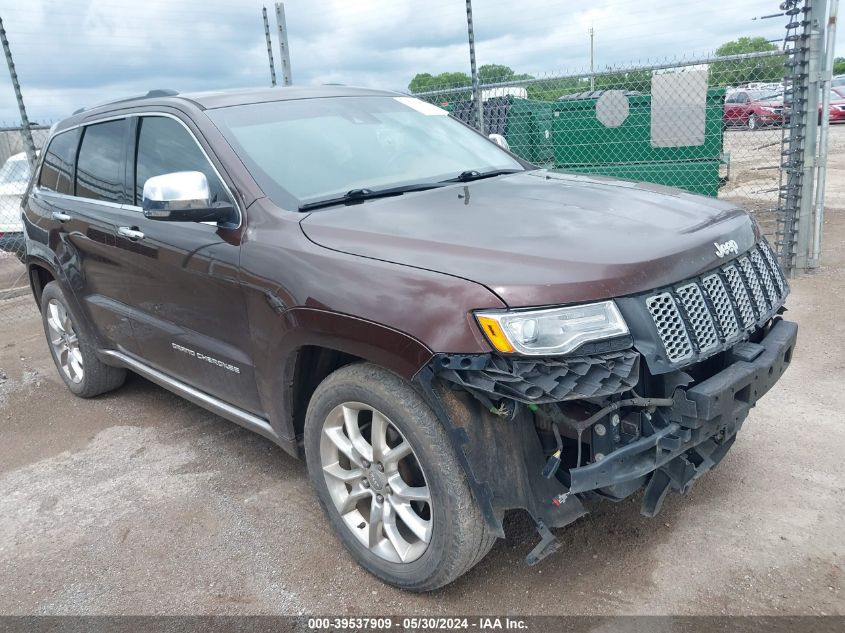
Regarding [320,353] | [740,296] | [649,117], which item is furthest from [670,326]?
[649,117]

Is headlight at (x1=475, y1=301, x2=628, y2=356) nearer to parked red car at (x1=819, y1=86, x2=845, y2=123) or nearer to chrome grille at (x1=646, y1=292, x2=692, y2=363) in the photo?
chrome grille at (x1=646, y1=292, x2=692, y2=363)

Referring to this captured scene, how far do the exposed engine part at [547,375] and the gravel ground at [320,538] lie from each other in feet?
3.13

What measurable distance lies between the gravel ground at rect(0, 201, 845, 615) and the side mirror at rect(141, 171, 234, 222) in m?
1.44

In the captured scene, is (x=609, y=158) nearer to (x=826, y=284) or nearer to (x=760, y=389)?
(x=826, y=284)

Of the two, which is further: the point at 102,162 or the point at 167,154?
the point at 102,162

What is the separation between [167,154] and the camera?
11.7ft

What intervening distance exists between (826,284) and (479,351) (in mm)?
5339

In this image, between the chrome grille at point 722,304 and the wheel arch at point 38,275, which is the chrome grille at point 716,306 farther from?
the wheel arch at point 38,275

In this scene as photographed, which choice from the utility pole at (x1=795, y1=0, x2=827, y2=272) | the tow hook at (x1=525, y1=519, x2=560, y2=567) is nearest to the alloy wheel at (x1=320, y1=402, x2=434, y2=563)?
the tow hook at (x1=525, y1=519, x2=560, y2=567)

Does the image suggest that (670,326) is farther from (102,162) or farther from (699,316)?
(102,162)

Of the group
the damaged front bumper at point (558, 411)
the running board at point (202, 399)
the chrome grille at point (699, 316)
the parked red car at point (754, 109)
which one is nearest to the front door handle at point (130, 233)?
the running board at point (202, 399)

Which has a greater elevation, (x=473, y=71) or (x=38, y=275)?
(x=473, y=71)

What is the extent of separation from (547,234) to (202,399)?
6.73ft

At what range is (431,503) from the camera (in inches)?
97.0
